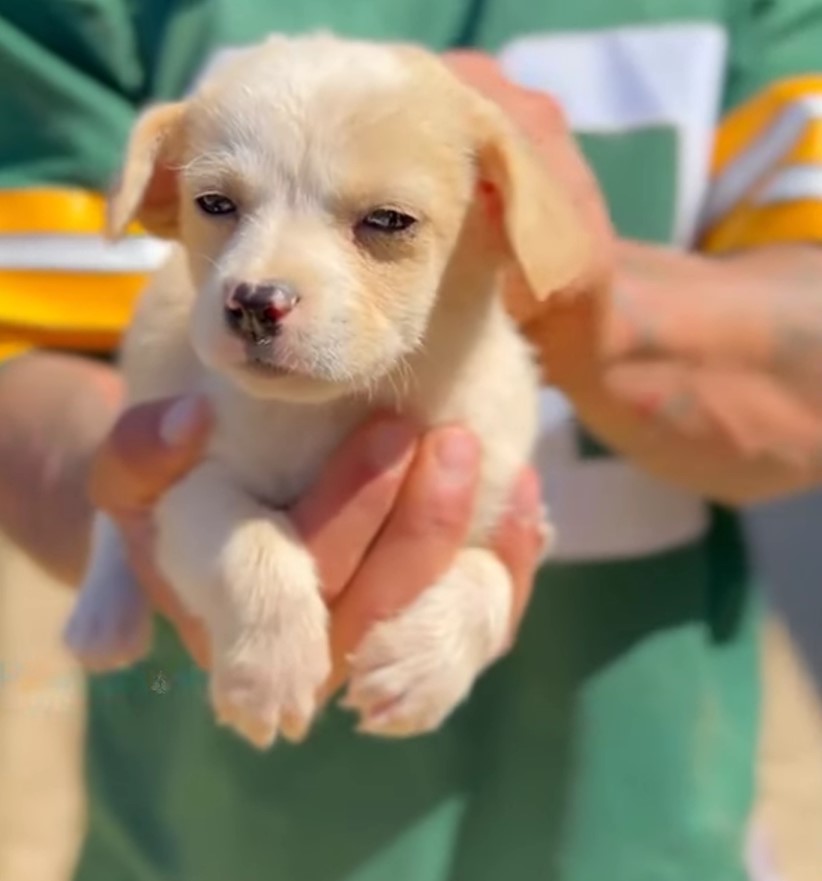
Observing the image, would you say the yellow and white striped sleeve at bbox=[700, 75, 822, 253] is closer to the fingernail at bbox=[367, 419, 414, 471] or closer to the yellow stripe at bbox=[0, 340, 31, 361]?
the fingernail at bbox=[367, 419, 414, 471]

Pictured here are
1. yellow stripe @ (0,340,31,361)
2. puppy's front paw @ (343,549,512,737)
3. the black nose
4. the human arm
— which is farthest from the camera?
yellow stripe @ (0,340,31,361)

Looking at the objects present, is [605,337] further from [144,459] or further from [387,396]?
[144,459]

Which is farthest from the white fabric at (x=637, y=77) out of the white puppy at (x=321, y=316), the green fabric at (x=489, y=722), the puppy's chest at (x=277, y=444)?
the puppy's chest at (x=277, y=444)

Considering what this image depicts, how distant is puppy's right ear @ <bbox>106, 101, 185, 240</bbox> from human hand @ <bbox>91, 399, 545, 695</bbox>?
4.2 inches

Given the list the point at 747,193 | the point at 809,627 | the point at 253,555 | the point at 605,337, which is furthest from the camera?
the point at 809,627

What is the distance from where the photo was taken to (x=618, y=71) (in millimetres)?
953

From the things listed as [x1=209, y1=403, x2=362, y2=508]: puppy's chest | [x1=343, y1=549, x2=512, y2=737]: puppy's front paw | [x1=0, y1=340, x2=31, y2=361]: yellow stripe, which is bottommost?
[x1=0, y1=340, x2=31, y2=361]: yellow stripe

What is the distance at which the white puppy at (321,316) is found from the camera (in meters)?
0.67

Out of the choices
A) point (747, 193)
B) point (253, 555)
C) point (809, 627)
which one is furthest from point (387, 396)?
point (809, 627)

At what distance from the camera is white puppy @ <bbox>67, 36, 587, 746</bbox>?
2.20 ft

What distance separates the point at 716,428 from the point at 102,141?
0.44m

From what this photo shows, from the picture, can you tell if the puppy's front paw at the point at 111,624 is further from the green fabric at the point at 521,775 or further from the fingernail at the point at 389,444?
the fingernail at the point at 389,444

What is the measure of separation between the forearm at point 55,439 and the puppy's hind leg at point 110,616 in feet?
0.26

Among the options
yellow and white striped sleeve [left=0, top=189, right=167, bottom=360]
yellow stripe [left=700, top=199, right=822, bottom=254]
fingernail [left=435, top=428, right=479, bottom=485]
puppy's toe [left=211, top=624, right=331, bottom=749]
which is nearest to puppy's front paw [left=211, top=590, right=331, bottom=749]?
puppy's toe [left=211, top=624, right=331, bottom=749]
